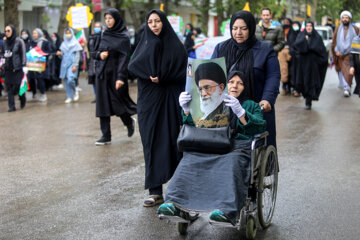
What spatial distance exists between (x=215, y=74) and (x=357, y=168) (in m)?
3.54

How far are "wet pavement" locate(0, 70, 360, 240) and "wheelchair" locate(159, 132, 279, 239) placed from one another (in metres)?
0.11

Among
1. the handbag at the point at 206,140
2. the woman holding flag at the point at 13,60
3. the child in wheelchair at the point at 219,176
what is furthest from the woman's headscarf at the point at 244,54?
the woman holding flag at the point at 13,60

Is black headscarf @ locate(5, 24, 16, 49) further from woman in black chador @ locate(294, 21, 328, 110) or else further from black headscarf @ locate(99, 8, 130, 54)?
woman in black chador @ locate(294, 21, 328, 110)

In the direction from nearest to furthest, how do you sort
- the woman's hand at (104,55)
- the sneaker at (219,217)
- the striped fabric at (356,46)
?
1. the sneaker at (219,217)
2. the woman's hand at (104,55)
3. the striped fabric at (356,46)

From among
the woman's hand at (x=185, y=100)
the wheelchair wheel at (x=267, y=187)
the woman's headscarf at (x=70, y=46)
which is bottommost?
the wheelchair wheel at (x=267, y=187)

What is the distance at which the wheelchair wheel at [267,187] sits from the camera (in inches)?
192

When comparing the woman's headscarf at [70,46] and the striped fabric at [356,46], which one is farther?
the woman's headscarf at [70,46]

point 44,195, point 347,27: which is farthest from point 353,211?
point 347,27

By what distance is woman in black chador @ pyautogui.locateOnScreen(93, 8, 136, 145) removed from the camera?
904 centimetres

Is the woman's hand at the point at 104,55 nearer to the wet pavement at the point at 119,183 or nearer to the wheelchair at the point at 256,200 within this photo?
the wet pavement at the point at 119,183

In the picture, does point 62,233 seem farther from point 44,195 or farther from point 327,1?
point 327,1

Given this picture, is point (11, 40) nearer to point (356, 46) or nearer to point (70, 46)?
point (70, 46)

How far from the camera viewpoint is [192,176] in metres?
4.66

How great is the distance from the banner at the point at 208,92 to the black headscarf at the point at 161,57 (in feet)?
3.76
